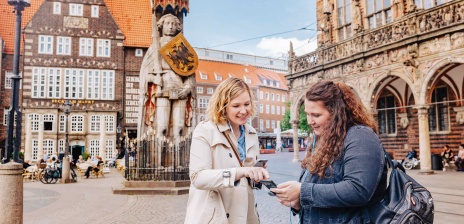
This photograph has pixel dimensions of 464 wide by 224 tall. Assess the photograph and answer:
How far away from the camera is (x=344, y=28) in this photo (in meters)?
21.1

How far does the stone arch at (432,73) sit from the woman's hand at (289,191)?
542 inches

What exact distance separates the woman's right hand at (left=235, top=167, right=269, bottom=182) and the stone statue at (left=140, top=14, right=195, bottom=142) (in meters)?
8.74

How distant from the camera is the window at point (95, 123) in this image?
3088 centimetres

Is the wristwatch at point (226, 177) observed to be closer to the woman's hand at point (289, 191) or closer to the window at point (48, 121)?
the woman's hand at point (289, 191)

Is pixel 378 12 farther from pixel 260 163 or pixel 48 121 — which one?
pixel 48 121

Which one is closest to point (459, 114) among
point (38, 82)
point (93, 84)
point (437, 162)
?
point (437, 162)

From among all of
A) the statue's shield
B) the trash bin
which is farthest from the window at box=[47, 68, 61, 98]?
the trash bin

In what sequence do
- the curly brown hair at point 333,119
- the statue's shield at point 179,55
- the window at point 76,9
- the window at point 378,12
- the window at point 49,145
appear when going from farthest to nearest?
the window at point 76,9
the window at point 49,145
the window at point 378,12
the statue's shield at point 179,55
the curly brown hair at point 333,119

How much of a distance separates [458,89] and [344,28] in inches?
266

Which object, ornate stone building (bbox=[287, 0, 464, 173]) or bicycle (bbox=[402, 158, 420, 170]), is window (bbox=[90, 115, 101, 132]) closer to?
ornate stone building (bbox=[287, 0, 464, 173])

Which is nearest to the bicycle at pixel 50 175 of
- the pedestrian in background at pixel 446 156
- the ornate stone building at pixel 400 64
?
the ornate stone building at pixel 400 64

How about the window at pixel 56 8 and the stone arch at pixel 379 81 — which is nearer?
the stone arch at pixel 379 81

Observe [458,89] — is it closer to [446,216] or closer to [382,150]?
[446,216]

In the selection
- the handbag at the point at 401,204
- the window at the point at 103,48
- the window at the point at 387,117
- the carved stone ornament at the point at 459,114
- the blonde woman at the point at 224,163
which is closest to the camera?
the handbag at the point at 401,204
